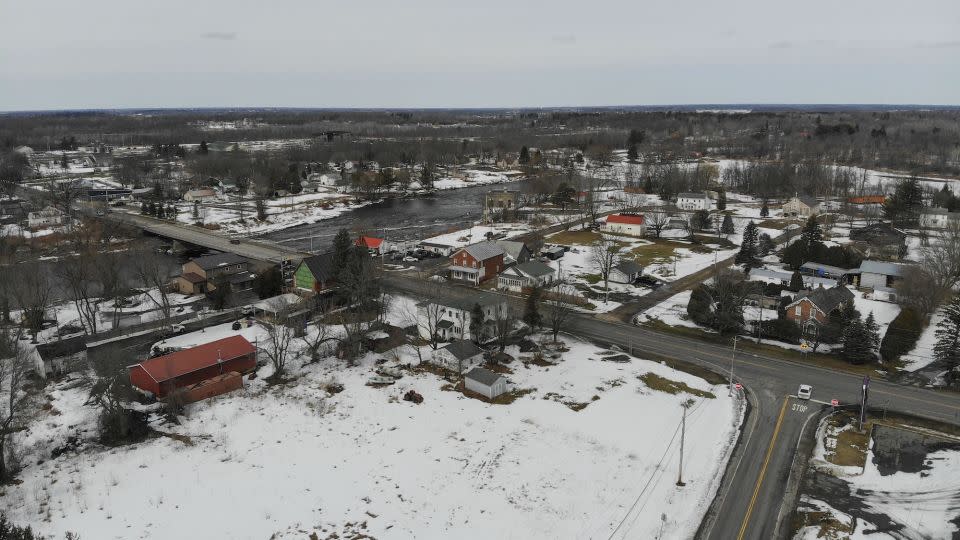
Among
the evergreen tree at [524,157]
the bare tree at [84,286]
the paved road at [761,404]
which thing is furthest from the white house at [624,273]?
the evergreen tree at [524,157]

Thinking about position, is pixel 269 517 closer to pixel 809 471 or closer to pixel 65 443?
pixel 65 443

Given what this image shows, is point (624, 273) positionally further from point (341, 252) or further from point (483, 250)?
point (341, 252)

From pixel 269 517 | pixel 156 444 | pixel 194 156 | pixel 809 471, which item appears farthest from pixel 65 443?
pixel 194 156

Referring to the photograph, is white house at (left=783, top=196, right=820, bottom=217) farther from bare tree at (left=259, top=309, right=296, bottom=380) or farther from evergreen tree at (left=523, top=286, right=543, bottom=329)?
bare tree at (left=259, top=309, right=296, bottom=380)

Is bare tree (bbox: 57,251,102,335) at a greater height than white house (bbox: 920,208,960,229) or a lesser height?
lesser

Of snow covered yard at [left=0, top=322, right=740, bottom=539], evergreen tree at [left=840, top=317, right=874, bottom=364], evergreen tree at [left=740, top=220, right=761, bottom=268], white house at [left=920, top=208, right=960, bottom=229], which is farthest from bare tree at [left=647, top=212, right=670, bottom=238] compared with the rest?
snow covered yard at [left=0, top=322, right=740, bottom=539]

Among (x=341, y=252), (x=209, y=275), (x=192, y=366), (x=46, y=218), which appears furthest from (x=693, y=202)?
(x=46, y=218)

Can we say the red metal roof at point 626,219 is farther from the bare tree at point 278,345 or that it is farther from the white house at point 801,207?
the bare tree at point 278,345
